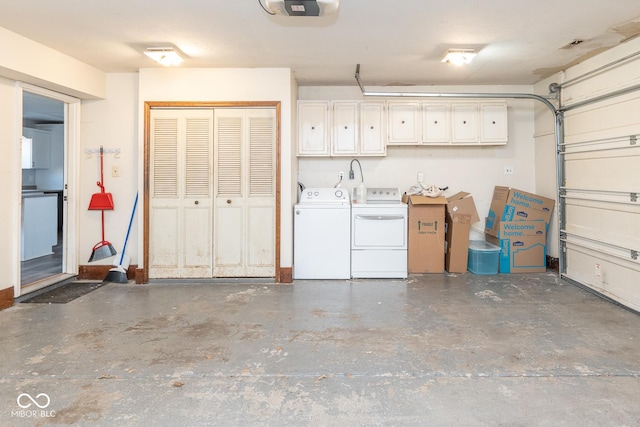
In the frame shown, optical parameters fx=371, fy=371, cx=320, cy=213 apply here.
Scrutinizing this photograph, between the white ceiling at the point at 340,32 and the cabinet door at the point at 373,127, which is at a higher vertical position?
the white ceiling at the point at 340,32

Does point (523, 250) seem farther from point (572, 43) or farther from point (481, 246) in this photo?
point (572, 43)

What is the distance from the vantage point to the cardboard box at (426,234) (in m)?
4.58

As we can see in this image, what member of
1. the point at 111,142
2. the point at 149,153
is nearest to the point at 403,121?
the point at 149,153

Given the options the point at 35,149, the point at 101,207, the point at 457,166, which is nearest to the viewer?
the point at 101,207

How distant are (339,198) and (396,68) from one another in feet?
5.42

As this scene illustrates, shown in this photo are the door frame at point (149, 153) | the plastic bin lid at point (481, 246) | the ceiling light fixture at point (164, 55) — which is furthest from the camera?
the plastic bin lid at point (481, 246)

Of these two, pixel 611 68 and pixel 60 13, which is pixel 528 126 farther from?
pixel 60 13

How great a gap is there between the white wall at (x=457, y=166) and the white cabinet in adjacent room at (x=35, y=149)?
18.3 feet

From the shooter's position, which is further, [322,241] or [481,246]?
[481,246]

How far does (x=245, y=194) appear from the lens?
4324 mm

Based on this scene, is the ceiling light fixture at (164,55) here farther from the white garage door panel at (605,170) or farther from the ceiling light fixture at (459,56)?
the white garage door panel at (605,170)

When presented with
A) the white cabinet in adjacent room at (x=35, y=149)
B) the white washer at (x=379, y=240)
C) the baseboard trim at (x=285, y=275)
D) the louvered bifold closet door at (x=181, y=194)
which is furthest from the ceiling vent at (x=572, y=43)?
the white cabinet in adjacent room at (x=35, y=149)

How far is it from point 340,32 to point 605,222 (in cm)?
318

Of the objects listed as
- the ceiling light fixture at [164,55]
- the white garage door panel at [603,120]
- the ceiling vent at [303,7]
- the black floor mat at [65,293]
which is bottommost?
the black floor mat at [65,293]
